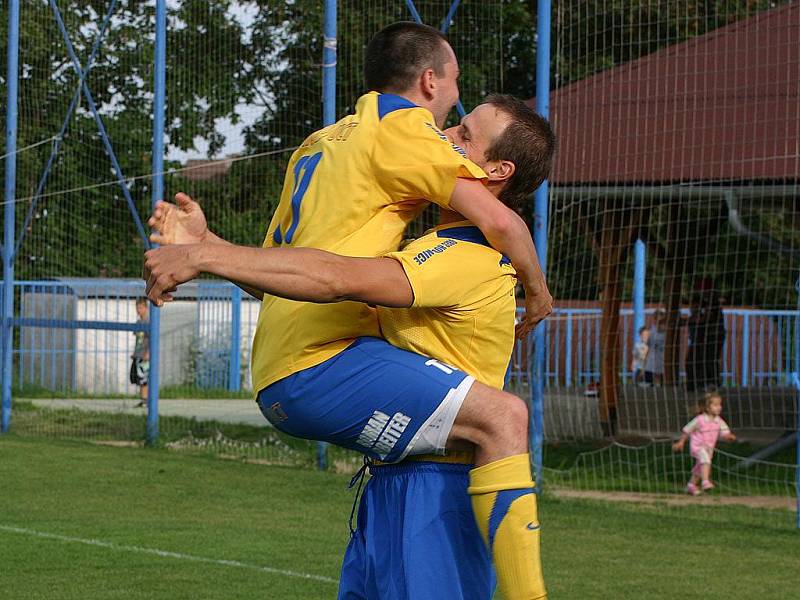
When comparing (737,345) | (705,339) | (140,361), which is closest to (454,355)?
(705,339)

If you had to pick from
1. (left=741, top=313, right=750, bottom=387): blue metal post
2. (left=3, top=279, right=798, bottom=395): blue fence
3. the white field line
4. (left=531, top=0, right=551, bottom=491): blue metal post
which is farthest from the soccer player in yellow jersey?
(left=741, top=313, right=750, bottom=387): blue metal post

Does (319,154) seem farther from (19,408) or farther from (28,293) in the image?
(28,293)

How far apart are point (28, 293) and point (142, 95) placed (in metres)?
6.01

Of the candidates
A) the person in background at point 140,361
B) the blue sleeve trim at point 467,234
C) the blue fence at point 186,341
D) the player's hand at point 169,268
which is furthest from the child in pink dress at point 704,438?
the person in background at point 140,361

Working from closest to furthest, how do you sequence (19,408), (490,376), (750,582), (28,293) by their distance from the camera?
(490,376) → (750,582) → (19,408) → (28,293)

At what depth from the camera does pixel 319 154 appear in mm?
4133

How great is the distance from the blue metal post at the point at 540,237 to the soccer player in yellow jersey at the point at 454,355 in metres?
7.52

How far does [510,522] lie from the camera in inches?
148

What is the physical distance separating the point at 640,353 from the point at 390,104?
20772 mm

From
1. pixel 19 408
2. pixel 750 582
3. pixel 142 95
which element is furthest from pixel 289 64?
pixel 750 582

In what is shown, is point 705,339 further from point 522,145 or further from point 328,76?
point 522,145

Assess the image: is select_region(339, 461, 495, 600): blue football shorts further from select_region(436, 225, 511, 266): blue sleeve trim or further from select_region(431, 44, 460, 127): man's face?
select_region(431, 44, 460, 127): man's face

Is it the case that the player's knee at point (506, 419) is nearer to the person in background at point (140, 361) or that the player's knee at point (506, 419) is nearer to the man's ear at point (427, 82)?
the man's ear at point (427, 82)

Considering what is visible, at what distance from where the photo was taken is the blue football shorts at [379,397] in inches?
150
